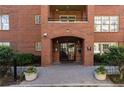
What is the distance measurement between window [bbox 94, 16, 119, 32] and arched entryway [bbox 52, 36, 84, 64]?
251 centimetres

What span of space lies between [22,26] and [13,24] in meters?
0.87

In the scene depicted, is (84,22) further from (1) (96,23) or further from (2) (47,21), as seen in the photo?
(1) (96,23)

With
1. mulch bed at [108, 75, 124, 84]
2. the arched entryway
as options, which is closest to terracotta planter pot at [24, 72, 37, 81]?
mulch bed at [108, 75, 124, 84]

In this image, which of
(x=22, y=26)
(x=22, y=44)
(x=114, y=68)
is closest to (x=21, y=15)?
(x=22, y=26)

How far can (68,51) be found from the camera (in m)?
21.0

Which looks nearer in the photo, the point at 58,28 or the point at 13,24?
the point at 58,28

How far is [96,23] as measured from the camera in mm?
21172

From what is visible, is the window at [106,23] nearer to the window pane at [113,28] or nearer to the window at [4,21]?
the window pane at [113,28]

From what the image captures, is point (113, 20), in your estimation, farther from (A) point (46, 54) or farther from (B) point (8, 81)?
(B) point (8, 81)

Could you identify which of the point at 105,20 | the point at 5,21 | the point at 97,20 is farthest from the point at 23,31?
the point at 105,20

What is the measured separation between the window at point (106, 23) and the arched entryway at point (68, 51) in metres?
2.51

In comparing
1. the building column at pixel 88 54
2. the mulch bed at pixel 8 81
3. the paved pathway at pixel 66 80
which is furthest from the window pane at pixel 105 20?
the mulch bed at pixel 8 81

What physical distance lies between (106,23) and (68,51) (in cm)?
443

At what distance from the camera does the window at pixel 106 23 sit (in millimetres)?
20766
